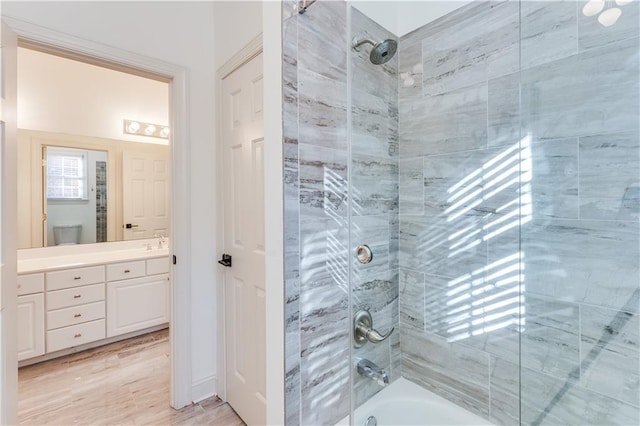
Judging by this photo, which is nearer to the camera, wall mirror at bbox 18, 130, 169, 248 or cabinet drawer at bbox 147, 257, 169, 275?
wall mirror at bbox 18, 130, 169, 248

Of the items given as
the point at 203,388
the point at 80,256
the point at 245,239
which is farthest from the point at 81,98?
the point at 203,388

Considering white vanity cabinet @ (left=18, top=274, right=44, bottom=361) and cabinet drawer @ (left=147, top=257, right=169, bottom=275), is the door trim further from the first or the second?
white vanity cabinet @ (left=18, top=274, right=44, bottom=361)

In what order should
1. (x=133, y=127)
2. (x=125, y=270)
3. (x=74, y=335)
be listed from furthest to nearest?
1. (x=133, y=127)
2. (x=125, y=270)
3. (x=74, y=335)

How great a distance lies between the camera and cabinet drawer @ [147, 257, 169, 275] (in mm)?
2809

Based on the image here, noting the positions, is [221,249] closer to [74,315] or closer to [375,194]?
[375,194]

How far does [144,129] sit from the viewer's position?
311cm

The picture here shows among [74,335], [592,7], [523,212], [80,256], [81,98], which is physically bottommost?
[74,335]

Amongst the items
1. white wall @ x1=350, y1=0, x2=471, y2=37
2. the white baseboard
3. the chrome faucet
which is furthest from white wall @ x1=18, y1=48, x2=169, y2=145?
the chrome faucet

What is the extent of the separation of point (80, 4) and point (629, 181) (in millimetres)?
2451

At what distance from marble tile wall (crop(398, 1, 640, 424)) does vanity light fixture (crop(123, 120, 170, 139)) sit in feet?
9.00

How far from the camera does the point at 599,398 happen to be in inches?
39.2

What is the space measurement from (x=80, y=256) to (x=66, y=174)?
0.75 meters

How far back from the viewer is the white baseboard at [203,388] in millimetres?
1851

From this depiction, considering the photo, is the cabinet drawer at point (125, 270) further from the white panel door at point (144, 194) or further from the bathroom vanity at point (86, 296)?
the white panel door at point (144, 194)
